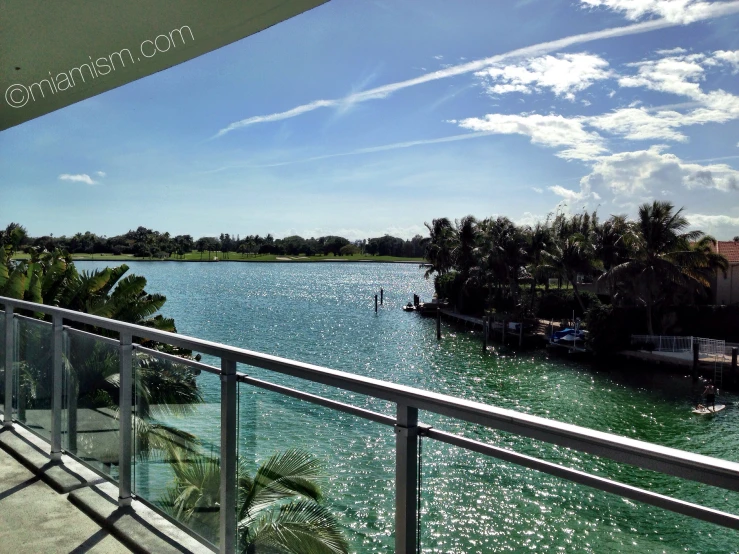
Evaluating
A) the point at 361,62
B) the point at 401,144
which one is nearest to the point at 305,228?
the point at 401,144

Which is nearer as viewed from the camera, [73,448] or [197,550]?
[197,550]

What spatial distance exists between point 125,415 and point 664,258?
1721 inches

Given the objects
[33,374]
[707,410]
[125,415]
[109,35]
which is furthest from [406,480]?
[707,410]

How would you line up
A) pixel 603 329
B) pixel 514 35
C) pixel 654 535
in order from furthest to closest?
1. pixel 514 35
2. pixel 603 329
3. pixel 654 535

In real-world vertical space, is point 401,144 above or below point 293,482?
above

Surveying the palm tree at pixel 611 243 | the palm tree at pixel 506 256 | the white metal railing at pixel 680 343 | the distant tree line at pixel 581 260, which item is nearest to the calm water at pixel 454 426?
the white metal railing at pixel 680 343

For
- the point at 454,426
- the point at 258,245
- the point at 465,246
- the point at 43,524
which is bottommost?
the point at 454,426

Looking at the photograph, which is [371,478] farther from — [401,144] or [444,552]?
[401,144]

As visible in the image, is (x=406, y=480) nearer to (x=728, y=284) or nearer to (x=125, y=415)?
(x=125, y=415)

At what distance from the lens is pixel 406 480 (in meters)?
1.89

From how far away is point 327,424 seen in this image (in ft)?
7.34

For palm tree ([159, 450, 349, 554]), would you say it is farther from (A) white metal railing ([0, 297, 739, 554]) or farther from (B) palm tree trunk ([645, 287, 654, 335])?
(B) palm tree trunk ([645, 287, 654, 335])

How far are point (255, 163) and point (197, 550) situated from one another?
16204 centimetres

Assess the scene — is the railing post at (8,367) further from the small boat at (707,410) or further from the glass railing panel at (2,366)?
the small boat at (707,410)
